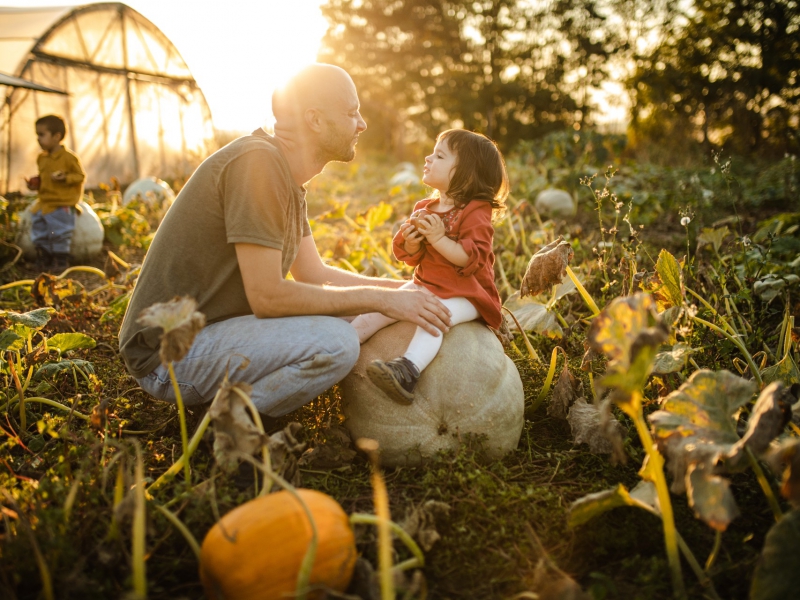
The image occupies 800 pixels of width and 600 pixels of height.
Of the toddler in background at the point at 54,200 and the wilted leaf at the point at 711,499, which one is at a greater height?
the toddler in background at the point at 54,200

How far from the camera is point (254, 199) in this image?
214 cm

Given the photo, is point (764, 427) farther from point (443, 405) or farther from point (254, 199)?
point (254, 199)

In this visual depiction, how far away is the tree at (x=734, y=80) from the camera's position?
12344mm

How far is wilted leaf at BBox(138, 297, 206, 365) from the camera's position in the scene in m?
1.63

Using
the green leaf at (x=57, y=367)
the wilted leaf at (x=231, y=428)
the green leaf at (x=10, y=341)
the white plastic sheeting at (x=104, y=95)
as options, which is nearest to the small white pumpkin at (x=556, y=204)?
the green leaf at (x=57, y=367)

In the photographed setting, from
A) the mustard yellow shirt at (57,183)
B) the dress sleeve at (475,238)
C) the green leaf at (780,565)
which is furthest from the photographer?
the mustard yellow shirt at (57,183)

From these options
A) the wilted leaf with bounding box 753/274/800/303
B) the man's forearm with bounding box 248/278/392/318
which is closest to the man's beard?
the man's forearm with bounding box 248/278/392/318

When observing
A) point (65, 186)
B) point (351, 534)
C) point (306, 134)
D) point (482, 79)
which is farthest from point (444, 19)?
point (351, 534)

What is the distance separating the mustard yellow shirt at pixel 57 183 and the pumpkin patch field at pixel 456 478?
2809 millimetres

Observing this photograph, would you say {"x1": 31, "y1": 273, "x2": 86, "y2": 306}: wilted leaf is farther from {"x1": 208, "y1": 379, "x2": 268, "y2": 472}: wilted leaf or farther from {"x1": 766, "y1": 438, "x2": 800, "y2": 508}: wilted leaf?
{"x1": 766, "y1": 438, "x2": 800, "y2": 508}: wilted leaf

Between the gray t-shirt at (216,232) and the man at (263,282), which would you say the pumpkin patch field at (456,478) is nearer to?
the man at (263,282)

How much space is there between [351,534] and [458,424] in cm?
77

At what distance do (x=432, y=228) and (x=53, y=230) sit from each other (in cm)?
437

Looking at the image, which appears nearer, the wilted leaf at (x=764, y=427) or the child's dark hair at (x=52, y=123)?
the wilted leaf at (x=764, y=427)
